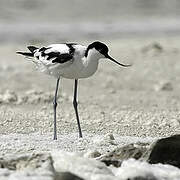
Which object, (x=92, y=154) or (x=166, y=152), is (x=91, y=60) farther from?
(x=166, y=152)

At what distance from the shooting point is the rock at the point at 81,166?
14.7 feet

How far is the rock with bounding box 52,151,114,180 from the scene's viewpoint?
447 cm

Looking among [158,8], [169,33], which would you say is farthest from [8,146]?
[158,8]

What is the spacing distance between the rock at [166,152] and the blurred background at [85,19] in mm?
17066

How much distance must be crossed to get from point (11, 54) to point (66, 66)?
31.7 ft

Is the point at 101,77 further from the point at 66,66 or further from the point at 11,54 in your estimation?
the point at 66,66

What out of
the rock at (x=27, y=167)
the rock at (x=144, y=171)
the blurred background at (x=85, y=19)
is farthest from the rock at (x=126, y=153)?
the blurred background at (x=85, y=19)

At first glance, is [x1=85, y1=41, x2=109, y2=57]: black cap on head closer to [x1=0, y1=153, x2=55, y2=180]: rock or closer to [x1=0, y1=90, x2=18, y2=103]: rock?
[x1=0, y1=153, x2=55, y2=180]: rock

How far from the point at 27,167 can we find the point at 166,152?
3.37 feet

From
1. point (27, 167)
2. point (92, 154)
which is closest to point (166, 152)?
point (92, 154)

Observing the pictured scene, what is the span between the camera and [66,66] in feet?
20.5

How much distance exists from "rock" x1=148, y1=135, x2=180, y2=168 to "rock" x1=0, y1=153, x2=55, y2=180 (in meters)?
0.79

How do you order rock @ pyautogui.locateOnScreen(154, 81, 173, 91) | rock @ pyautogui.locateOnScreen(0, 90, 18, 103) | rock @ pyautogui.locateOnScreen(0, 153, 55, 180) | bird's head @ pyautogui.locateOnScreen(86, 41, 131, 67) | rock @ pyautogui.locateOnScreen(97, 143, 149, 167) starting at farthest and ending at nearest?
rock @ pyautogui.locateOnScreen(154, 81, 173, 91) → rock @ pyautogui.locateOnScreen(0, 90, 18, 103) → bird's head @ pyautogui.locateOnScreen(86, 41, 131, 67) → rock @ pyautogui.locateOnScreen(97, 143, 149, 167) → rock @ pyautogui.locateOnScreen(0, 153, 55, 180)

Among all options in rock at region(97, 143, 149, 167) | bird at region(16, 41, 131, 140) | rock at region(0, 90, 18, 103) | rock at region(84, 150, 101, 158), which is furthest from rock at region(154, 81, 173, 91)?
rock at region(97, 143, 149, 167)
